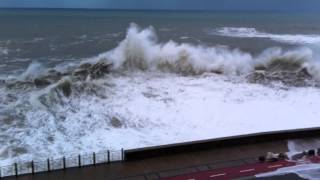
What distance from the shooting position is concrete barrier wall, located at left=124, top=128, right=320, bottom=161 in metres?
14.8

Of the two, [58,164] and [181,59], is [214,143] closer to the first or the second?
[58,164]

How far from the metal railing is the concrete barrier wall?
651mm

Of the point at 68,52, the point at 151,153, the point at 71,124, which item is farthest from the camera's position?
the point at 68,52

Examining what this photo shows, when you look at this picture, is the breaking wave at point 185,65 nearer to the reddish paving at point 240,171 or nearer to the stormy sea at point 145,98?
the stormy sea at point 145,98

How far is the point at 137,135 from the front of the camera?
19719mm

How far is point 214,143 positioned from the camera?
1574cm

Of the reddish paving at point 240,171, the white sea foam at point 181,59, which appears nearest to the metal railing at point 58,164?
the reddish paving at point 240,171

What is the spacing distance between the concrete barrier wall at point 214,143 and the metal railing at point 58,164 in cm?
65

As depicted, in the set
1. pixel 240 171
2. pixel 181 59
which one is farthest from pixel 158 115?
pixel 181 59

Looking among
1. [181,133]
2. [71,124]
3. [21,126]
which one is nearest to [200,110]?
[181,133]

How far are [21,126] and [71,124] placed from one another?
2378 mm

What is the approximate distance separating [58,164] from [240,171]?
21.0ft

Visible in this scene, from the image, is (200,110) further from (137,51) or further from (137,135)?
(137,51)

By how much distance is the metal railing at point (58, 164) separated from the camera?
46.8 feet
